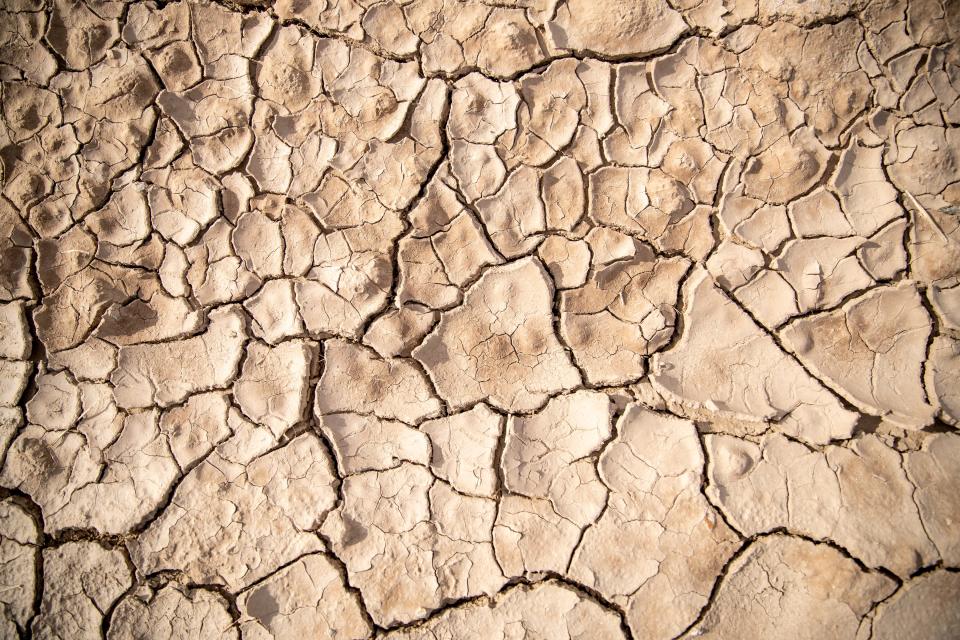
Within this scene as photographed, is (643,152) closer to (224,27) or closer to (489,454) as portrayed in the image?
(489,454)

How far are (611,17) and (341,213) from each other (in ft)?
3.84

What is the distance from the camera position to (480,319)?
1.79 m

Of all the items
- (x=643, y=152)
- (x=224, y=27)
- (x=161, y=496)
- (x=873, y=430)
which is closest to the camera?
(x=873, y=430)

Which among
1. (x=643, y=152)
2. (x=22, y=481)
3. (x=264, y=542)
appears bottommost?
(x=22, y=481)

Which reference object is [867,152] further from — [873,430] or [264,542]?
[264,542]

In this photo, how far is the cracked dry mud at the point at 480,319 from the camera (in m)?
1.58

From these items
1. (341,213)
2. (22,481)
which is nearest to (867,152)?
(341,213)

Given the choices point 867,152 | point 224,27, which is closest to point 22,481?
point 224,27

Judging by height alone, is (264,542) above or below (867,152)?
below

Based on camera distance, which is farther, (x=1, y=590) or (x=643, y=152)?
(x=643, y=152)

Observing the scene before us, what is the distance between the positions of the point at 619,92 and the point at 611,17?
0.88 ft

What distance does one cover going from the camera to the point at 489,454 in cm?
168

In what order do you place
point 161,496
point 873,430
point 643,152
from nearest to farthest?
point 873,430 → point 161,496 → point 643,152

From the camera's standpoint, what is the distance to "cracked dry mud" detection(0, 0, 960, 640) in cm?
158
